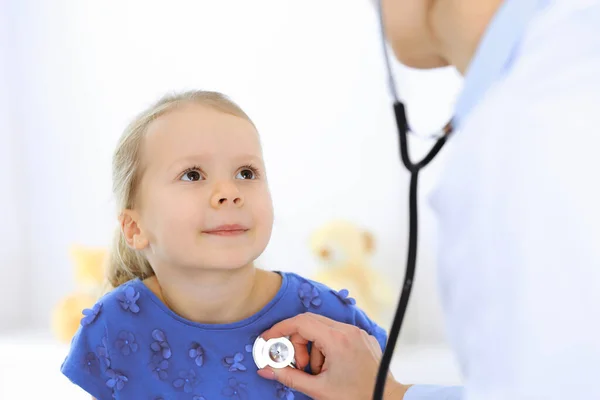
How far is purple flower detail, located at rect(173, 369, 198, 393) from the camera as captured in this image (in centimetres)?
138

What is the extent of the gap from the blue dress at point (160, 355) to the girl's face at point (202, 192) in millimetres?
109

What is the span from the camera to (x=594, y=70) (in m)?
0.71

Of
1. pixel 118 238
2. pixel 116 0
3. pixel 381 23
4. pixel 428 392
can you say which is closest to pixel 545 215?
pixel 381 23

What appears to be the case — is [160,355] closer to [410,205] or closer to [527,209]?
[410,205]

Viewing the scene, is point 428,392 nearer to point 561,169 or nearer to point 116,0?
point 561,169

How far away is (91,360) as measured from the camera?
1413mm

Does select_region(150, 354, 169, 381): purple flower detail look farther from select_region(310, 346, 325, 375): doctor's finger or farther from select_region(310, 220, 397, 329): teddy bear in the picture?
select_region(310, 220, 397, 329): teddy bear

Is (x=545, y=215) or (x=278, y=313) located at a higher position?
(x=545, y=215)

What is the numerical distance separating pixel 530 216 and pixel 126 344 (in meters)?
0.91

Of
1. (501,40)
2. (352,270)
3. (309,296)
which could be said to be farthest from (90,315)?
(352,270)

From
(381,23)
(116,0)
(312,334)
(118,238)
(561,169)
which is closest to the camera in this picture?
(561,169)

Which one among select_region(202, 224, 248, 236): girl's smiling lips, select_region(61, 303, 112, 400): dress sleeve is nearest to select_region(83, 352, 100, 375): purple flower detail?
select_region(61, 303, 112, 400): dress sleeve

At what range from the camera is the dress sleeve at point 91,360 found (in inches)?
54.9

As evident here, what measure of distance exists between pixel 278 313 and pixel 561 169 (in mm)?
855
